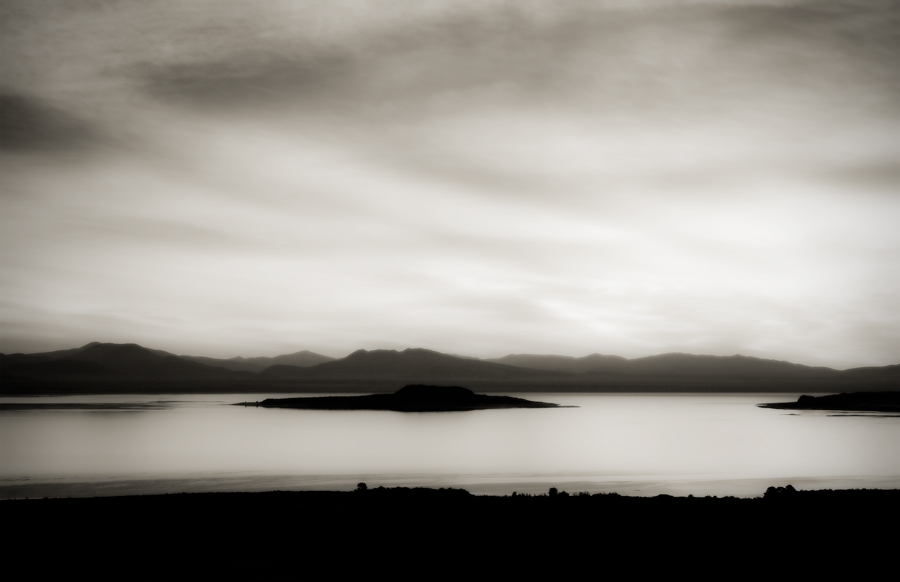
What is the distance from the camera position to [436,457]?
39.0m

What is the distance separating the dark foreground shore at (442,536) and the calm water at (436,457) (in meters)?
8.66

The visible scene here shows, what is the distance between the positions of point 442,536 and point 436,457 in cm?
2607

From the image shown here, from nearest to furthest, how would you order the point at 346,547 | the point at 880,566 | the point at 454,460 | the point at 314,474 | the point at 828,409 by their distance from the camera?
the point at 880,566, the point at 346,547, the point at 314,474, the point at 454,460, the point at 828,409

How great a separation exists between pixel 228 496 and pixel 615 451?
3021 centimetres

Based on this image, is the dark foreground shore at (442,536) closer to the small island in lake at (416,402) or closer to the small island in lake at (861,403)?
the small island in lake at (416,402)

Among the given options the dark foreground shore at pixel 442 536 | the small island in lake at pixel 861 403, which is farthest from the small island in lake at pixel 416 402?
the dark foreground shore at pixel 442 536

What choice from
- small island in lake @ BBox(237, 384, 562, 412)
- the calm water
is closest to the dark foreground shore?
the calm water

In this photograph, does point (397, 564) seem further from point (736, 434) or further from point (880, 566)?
point (736, 434)

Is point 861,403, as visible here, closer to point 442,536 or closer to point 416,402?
point 416,402

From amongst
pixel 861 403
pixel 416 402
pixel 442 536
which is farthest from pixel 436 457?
pixel 861 403

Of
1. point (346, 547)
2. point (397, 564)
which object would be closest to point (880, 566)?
point (397, 564)

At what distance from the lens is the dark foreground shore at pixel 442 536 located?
1125 cm

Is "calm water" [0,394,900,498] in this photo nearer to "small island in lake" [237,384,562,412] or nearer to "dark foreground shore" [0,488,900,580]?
"dark foreground shore" [0,488,900,580]

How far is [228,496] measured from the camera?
19.1 meters
